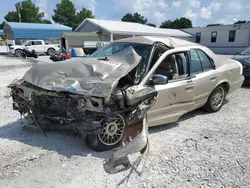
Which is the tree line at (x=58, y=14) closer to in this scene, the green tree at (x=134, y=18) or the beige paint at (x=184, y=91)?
the green tree at (x=134, y=18)

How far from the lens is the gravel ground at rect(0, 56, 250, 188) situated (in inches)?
104

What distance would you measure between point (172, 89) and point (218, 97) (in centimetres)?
192

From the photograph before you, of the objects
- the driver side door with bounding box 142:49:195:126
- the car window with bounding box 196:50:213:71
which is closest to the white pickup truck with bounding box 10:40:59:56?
the car window with bounding box 196:50:213:71

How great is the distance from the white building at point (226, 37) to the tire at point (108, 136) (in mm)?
28499

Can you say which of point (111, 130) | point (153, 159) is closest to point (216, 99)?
point (153, 159)

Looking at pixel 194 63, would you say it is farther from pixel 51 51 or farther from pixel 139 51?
pixel 51 51

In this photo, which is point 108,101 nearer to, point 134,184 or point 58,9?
point 134,184

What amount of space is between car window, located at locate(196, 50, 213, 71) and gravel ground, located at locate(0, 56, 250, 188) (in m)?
1.26

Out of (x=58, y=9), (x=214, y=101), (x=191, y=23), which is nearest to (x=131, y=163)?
(x=214, y=101)

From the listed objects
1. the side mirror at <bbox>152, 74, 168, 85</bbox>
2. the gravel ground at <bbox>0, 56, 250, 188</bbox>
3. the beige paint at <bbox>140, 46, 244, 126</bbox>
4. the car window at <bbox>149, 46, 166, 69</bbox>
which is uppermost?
the car window at <bbox>149, 46, 166, 69</bbox>

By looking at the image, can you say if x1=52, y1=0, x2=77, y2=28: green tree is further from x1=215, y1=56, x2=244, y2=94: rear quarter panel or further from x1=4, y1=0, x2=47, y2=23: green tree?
x1=215, y1=56, x2=244, y2=94: rear quarter panel

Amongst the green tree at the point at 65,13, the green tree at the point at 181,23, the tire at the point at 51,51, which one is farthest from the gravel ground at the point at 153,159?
the green tree at the point at 181,23

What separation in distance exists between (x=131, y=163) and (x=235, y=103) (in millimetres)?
4172

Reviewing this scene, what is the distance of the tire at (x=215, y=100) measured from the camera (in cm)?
482
